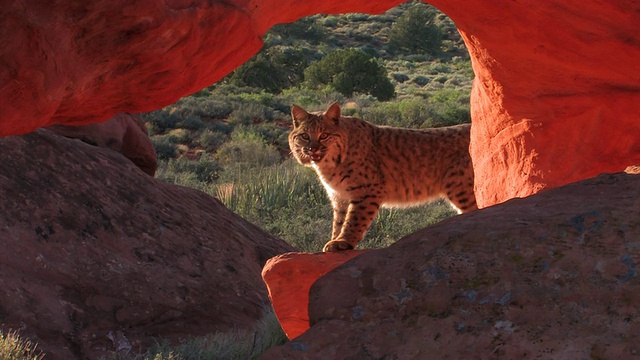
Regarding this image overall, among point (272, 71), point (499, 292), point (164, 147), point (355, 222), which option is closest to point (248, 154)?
point (164, 147)

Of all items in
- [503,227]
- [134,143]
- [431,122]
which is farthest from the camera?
[431,122]

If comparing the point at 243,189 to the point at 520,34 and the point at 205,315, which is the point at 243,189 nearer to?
the point at 205,315

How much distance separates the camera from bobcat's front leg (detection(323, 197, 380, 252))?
28.0ft

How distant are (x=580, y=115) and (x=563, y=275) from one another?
9.45 ft

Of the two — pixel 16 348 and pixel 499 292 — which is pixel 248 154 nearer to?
pixel 16 348

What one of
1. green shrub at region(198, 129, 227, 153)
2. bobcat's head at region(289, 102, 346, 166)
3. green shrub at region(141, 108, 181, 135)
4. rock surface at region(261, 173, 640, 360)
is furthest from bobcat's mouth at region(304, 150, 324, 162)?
green shrub at region(141, 108, 181, 135)

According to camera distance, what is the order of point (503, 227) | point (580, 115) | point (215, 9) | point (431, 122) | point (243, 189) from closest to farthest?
point (503, 227), point (215, 9), point (580, 115), point (243, 189), point (431, 122)

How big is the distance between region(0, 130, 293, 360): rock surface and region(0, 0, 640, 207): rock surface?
351 cm

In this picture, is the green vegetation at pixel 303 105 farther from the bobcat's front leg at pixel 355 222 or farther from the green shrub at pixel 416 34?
the bobcat's front leg at pixel 355 222

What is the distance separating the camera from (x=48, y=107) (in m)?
4.22

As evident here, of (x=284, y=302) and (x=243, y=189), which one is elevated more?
(x=284, y=302)

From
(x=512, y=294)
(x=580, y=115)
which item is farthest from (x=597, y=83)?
(x=512, y=294)

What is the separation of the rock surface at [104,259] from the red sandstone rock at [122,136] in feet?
2.61

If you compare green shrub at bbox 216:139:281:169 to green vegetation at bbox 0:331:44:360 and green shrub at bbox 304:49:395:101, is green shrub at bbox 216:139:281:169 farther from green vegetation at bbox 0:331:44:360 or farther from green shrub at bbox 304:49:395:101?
green vegetation at bbox 0:331:44:360
